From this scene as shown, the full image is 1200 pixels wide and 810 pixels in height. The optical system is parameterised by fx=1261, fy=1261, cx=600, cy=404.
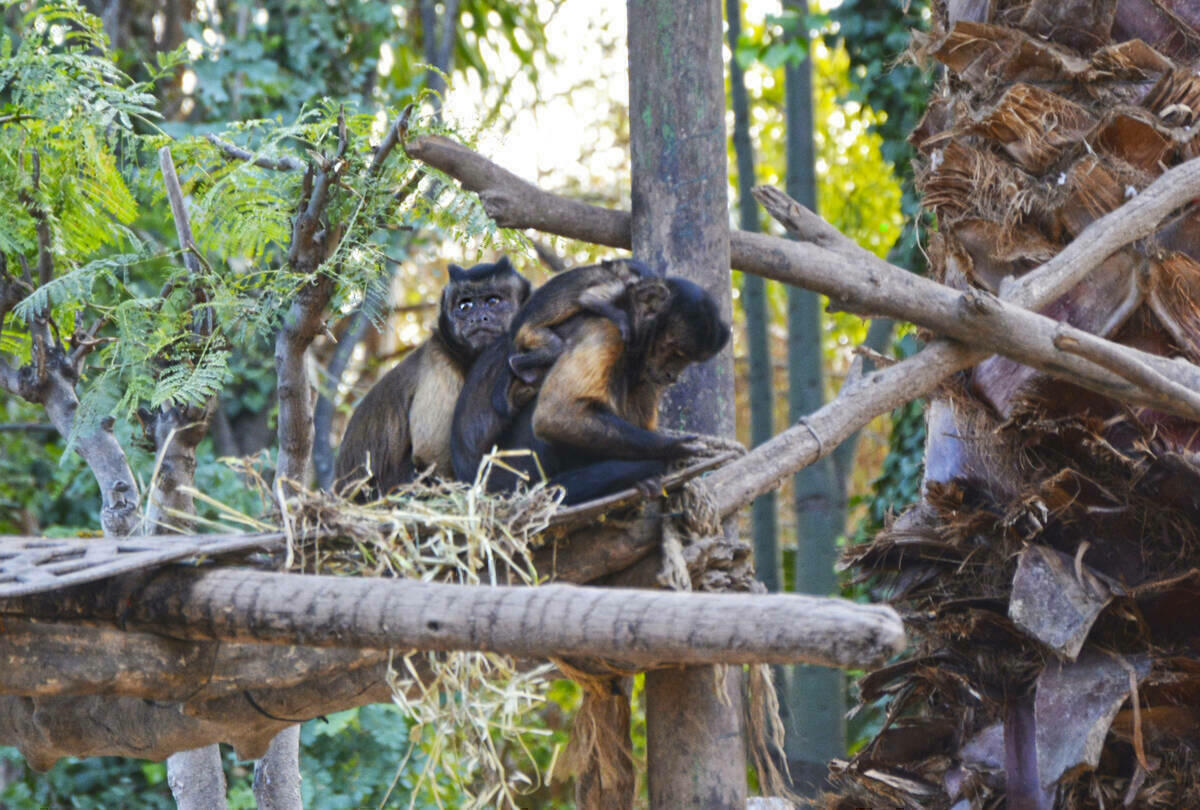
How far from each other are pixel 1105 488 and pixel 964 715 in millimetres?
861

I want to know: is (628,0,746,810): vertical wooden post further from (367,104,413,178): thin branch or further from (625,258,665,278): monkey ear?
(367,104,413,178): thin branch

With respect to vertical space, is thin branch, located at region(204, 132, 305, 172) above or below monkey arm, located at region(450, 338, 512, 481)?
above

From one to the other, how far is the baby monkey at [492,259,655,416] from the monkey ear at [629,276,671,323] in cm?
4

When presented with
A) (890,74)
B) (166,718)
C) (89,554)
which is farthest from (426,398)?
(890,74)

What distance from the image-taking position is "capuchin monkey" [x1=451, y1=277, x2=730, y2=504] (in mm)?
3219

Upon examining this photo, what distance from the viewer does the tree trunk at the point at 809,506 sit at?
20.5 ft

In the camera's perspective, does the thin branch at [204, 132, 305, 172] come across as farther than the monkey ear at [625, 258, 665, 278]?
Yes

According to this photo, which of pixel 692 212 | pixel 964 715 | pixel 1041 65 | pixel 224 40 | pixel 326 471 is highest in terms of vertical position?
pixel 224 40

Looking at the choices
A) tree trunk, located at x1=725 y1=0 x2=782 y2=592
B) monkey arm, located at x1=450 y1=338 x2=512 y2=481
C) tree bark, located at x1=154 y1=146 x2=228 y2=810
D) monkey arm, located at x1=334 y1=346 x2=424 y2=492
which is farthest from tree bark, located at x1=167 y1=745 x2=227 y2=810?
tree trunk, located at x1=725 y1=0 x2=782 y2=592

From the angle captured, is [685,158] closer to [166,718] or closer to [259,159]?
[259,159]

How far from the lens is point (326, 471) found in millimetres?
7668

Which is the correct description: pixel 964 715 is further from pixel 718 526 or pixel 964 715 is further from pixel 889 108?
pixel 889 108

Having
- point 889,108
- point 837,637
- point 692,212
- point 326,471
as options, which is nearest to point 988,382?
point 692,212

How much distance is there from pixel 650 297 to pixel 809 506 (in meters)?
3.28
